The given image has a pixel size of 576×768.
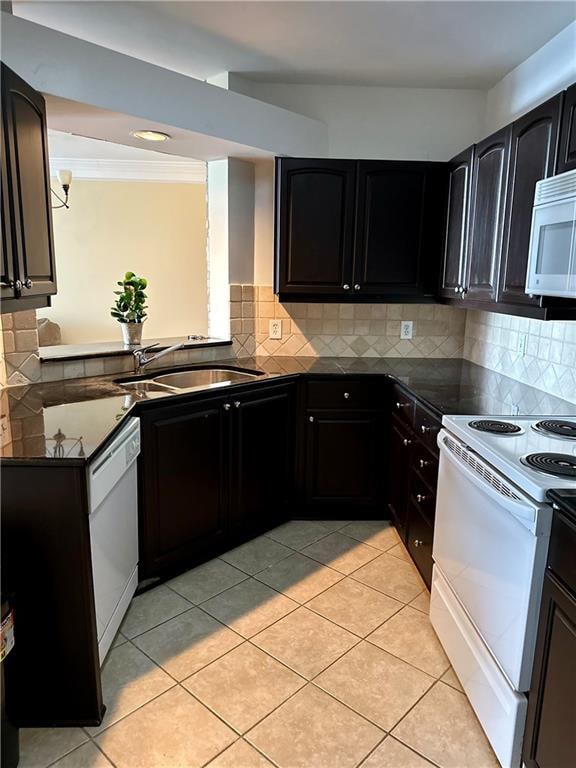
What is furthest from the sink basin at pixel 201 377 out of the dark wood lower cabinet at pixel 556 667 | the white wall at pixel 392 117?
the dark wood lower cabinet at pixel 556 667

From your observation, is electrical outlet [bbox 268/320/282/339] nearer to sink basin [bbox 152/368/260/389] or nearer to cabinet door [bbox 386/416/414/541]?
sink basin [bbox 152/368/260/389]

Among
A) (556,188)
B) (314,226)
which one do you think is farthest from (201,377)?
(556,188)

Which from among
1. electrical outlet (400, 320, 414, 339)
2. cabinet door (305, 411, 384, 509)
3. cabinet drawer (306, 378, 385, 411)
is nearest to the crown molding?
electrical outlet (400, 320, 414, 339)

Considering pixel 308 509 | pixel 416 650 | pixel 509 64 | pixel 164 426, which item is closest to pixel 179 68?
pixel 509 64

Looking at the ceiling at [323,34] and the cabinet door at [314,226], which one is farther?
the cabinet door at [314,226]

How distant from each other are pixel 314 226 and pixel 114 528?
6.53 feet

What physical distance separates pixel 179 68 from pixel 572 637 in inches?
125

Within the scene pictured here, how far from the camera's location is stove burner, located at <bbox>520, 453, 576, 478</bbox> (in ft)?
5.00

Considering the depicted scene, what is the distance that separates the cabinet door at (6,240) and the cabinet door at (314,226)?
5.15ft

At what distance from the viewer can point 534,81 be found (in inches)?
107

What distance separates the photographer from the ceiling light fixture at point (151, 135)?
2.71 m

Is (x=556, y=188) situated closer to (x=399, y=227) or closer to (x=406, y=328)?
(x=399, y=227)

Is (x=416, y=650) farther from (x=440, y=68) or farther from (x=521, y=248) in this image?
(x=440, y=68)

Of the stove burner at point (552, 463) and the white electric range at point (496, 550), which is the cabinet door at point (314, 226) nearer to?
the white electric range at point (496, 550)
